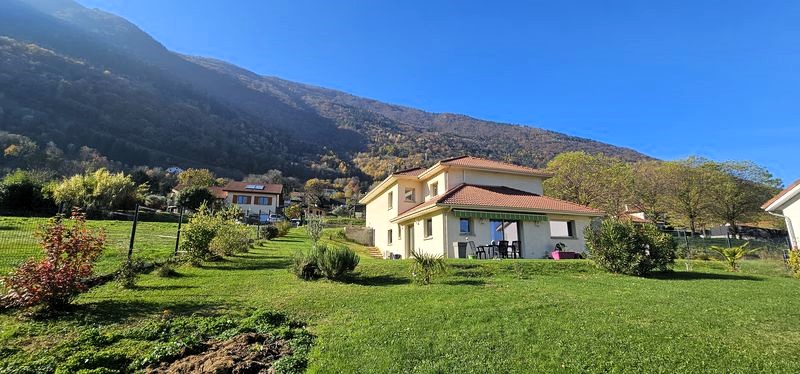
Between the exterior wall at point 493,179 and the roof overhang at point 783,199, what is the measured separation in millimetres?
11660

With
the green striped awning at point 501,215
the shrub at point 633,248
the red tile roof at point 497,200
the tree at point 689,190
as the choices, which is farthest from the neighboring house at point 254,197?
the tree at point 689,190

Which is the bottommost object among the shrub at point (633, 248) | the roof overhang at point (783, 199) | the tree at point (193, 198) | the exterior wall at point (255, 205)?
the shrub at point (633, 248)

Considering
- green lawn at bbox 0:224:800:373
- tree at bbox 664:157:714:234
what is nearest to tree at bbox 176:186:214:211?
green lawn at bbox 0:224:800:373

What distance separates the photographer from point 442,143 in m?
124

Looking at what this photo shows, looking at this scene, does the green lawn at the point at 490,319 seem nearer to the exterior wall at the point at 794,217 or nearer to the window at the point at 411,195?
the exterior wall at the point at 794,217

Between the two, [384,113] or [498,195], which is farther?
[384,113]

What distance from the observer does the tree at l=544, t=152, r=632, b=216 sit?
1545 inches

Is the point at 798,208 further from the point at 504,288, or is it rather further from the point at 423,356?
the point at 423,356

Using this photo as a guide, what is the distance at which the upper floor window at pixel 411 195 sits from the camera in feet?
89.5

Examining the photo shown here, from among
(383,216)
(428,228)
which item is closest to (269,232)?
(383,216)

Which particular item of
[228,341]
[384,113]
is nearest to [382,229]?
[228,341]

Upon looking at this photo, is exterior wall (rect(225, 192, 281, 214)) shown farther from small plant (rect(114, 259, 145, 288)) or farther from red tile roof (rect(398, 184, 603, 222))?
small plant (rect(114, 259, 145, 288))

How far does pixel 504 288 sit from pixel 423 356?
19.4ft

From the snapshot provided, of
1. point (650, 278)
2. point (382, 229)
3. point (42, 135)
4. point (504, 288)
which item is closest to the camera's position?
point (504, 288)
